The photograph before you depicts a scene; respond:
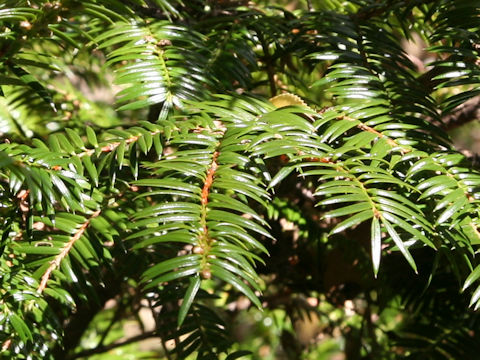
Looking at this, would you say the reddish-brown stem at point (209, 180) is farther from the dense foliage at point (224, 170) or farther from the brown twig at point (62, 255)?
the brown twig at point (62, 255)

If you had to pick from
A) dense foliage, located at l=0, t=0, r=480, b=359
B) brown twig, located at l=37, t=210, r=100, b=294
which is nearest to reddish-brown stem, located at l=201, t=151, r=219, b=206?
dense foliage, located at l=0, t=0, r=480, b=359

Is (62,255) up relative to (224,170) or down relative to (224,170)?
down

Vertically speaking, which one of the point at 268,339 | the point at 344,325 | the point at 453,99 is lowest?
the point at 268,339

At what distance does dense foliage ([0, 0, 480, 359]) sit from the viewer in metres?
0.67

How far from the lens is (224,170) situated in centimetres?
70

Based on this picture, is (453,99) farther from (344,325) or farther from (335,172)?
(344,325)

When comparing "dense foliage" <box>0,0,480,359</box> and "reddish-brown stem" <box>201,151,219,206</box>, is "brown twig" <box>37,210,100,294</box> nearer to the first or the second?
"dense foliage" <box>0,0,480,359</box>

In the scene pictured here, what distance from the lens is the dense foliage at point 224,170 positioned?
669 mm

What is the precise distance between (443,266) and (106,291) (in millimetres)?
649

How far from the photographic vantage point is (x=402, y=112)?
2.90 feet

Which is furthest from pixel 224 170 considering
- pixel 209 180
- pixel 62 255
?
pixel 62 255

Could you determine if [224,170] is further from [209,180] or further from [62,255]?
[62,255]

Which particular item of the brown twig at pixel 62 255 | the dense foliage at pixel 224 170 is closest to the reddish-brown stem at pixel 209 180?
the dense foliage at pixel 224 170

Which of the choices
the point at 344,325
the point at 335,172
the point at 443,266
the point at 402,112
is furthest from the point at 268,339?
the point at 335,172
